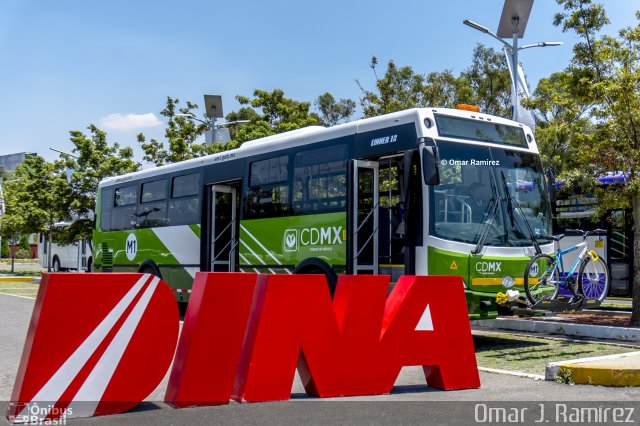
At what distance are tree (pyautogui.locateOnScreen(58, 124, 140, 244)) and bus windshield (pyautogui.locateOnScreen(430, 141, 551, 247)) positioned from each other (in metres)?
25.7

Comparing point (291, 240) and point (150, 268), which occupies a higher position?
point (291, 240)

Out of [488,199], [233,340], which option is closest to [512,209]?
[488,199]

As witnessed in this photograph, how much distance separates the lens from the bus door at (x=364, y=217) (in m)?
11.1

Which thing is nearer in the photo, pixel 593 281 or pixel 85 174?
pixel 593 281

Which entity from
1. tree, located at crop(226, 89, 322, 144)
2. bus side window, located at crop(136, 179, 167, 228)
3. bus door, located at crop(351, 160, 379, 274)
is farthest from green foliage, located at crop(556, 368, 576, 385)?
tree, located at crop(226, 89, 322, 144)

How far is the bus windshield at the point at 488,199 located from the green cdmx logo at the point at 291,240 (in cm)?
310

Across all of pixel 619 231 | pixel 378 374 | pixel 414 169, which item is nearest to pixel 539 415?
pixel 378 374

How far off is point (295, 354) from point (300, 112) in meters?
27.4

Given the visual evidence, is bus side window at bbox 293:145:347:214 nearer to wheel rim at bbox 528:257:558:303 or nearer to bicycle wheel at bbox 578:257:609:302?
wheel rim at bbox 528:257:558:303

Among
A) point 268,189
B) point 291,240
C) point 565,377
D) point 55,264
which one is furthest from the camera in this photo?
point 55,264

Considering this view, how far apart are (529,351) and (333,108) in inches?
1674

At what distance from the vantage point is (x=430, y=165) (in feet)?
32.1

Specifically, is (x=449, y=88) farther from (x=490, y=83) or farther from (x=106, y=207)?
(x=106, y=207)

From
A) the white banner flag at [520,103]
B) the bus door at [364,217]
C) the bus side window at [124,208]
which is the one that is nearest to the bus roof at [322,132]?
the bus door at [364,217]
